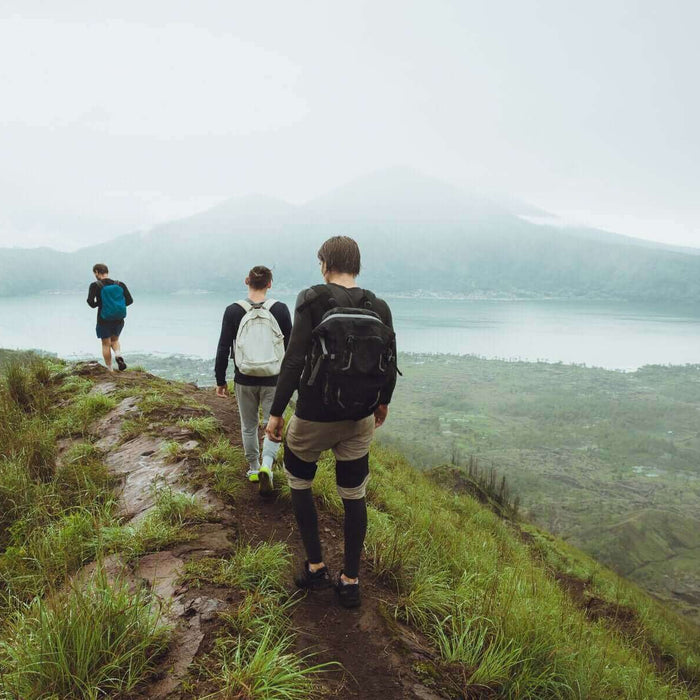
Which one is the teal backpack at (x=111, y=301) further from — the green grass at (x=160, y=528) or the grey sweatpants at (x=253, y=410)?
the green grass at (x=160, y=528)

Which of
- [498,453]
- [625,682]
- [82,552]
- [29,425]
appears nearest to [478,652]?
[625,682]

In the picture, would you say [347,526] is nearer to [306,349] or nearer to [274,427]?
[274,427]

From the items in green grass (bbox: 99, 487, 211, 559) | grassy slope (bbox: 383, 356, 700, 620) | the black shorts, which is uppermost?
the black shorts

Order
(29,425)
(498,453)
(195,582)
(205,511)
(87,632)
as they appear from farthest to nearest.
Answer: (498,453)
(29,425)
(205,511)
(195,582)
(87,632)

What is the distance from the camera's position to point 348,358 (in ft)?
6.93

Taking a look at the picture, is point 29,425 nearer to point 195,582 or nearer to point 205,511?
point 205,511

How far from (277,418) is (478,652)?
5.50ft

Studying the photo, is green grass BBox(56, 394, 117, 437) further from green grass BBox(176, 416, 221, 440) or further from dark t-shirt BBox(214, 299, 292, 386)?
dark t-shirt BBox(214, 299, 292, 386)

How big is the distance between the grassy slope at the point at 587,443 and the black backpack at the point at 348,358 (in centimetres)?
2247

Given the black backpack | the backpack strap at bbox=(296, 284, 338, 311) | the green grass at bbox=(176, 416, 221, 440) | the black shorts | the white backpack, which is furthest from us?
the black shorts

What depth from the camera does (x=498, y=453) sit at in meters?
54.0

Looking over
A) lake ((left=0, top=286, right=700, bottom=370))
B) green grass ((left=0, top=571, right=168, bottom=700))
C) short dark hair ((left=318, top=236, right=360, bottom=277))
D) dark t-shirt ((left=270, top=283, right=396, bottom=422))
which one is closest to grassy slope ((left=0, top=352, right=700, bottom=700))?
green grass ((left=0, top=571, right=168, bottom=700))

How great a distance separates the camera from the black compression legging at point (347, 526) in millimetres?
2426

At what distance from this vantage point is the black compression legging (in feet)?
7.96
